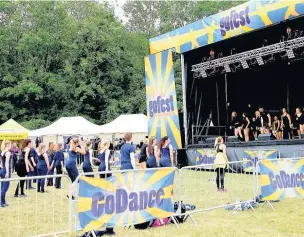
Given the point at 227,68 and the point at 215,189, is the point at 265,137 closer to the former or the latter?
the point at 227,68

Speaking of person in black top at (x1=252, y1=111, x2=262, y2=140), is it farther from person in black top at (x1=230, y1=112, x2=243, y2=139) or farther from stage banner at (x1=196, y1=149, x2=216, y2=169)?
stage banner at (x1=196, y1=149, x2=216, y2=169)

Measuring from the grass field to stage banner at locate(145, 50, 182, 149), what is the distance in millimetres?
6397

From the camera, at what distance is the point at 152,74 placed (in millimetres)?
19156

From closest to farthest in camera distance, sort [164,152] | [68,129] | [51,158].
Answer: [164,152], [51,158], [68,129]

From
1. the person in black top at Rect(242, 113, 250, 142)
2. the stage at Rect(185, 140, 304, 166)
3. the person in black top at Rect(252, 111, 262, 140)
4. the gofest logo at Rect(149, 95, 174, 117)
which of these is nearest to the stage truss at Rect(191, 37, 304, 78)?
the gofest logo at Rect(149, 95, 174, 117)

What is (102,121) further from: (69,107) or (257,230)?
(257,230)

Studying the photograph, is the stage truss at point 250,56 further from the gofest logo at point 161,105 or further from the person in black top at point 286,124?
the person in black top at point 286,124

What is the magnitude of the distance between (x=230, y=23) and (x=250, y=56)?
147 centimetres

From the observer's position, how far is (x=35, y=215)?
9016 millimetres

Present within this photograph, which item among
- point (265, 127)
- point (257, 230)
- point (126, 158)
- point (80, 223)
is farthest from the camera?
point (265, 127)

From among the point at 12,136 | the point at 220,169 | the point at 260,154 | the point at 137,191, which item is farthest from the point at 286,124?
the point at 12,136

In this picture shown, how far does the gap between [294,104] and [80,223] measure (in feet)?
49.1

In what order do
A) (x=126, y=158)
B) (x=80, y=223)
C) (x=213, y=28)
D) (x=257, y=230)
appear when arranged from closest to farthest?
(x=80, y=223)
(x=257, y=230)
(x=126, y=158)
(x=213, y=28)

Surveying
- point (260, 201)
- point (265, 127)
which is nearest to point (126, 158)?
point (260, 201)
